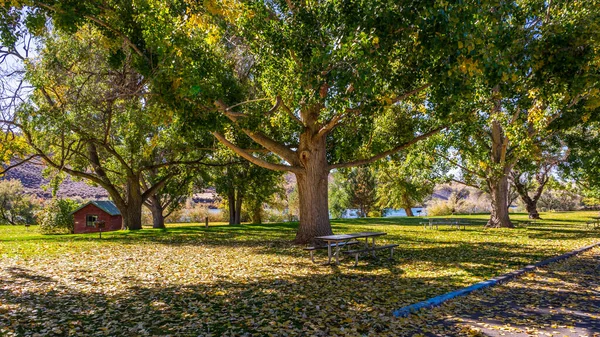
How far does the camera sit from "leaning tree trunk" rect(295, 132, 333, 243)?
45.2 ft

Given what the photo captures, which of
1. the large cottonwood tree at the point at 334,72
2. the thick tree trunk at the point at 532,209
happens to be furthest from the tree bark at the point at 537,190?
the large cottonwood tree at the point at 334,72

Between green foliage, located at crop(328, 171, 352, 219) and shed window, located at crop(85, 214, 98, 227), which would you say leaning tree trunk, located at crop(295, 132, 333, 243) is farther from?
green foliage, located at crop(328, 171, 352, 219)

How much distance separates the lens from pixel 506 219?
73.3 ft

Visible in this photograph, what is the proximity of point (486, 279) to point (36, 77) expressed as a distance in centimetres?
1429

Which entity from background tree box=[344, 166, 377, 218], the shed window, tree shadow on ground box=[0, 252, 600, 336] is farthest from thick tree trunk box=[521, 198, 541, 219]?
the shed window

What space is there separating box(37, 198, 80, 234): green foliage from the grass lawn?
42.0ft

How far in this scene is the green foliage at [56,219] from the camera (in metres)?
24.7

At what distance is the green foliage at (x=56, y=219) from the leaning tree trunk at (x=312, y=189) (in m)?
18.6


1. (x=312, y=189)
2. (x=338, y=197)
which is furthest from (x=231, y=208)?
(x=338, y=197)

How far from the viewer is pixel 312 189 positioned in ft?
45.2

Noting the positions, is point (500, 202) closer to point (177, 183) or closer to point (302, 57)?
point (302, 57)

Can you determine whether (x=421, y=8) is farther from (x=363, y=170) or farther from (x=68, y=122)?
(x=363, y=170)

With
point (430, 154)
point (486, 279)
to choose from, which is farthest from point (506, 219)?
point (486, 279)

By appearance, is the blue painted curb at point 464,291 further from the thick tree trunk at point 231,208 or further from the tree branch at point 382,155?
the thick tree trunk at point 231,208
